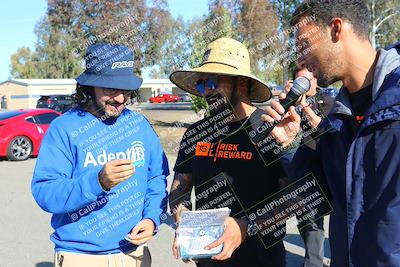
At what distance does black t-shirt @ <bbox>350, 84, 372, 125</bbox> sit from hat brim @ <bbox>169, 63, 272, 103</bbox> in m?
0.83

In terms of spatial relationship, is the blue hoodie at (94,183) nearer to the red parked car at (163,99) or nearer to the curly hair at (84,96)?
the curly hair at (84,96)

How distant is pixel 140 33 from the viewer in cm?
2359

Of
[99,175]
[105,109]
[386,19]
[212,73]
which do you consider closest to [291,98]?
[212,73]

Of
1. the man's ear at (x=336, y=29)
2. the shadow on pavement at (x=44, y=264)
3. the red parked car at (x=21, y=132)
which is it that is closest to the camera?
the man's ear at (x=336, y=29)

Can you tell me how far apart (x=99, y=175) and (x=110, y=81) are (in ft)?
1.88

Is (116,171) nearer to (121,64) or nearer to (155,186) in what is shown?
(155,186)

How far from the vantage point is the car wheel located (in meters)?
12.3

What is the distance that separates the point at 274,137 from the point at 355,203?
54 centimetres

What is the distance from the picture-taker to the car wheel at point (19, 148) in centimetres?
1228

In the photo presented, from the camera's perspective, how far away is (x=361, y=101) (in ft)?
5.45

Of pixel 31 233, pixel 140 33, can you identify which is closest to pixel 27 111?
pixel 31 233

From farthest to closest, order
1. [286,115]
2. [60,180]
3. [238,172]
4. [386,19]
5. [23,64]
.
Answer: [23,64]
[386,19]
[238,172]
[60,180]
[286,115]

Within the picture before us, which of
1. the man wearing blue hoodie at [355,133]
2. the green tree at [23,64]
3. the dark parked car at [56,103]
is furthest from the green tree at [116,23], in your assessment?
the green tree at [23,64]

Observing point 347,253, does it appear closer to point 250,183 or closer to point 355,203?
point 355,203
